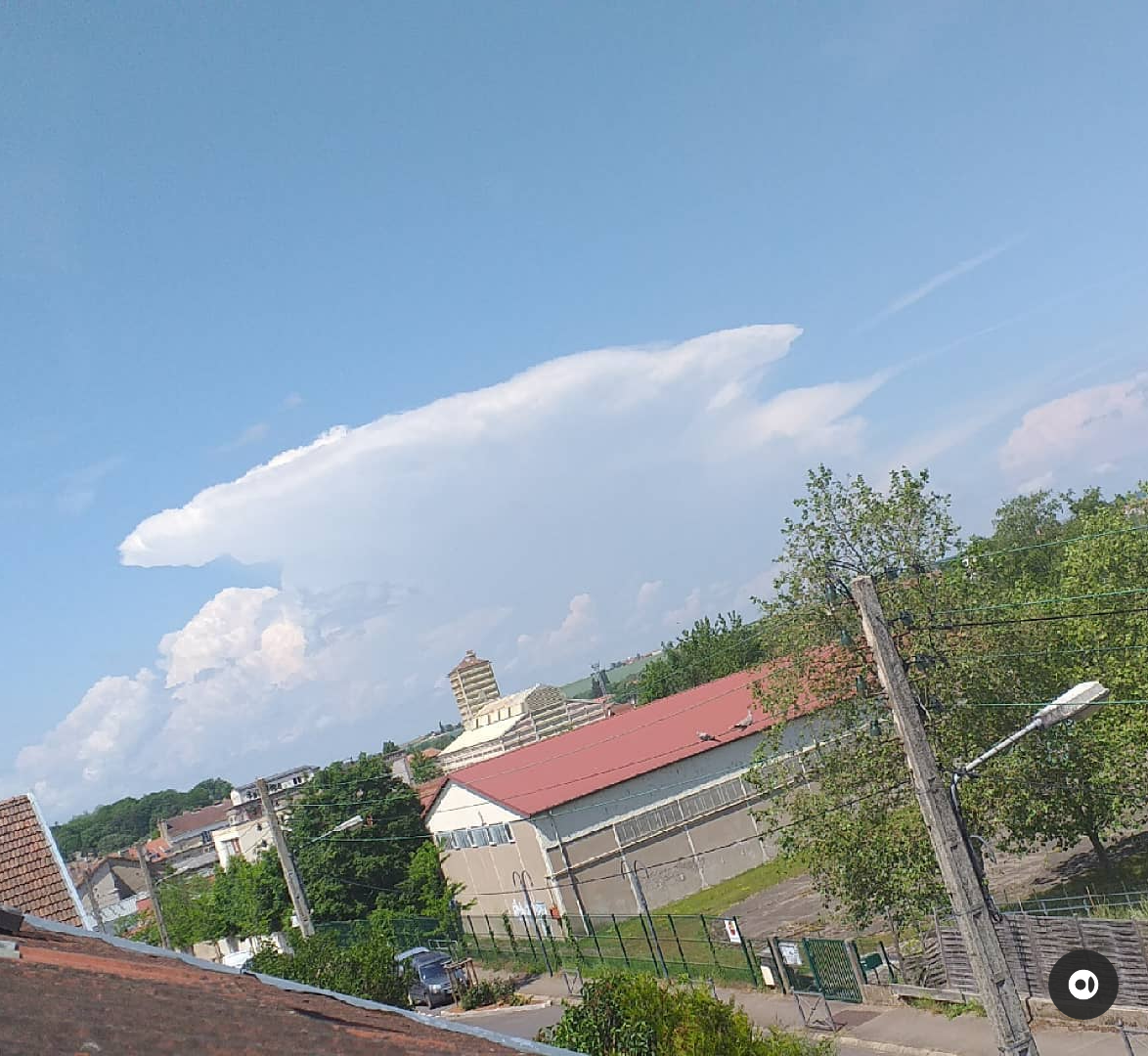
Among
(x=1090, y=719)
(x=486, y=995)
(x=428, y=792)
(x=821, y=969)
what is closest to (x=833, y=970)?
(x=821, y=969)

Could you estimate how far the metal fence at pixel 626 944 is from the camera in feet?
101

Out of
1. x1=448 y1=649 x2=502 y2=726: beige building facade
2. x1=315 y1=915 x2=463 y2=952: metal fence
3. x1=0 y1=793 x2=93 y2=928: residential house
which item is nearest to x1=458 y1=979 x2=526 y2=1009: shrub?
x1=315 y1=915 x2=463 y2=952: metal fence

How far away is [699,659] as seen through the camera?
8775cm

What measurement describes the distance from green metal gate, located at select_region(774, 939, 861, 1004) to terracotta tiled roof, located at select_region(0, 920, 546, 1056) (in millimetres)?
19728

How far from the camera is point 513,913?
4466cm

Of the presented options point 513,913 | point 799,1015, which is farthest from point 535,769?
point 799,1015

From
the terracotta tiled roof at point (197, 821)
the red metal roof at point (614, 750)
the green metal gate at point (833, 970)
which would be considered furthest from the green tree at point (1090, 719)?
the terracotta tiled roof at point (197, 821)

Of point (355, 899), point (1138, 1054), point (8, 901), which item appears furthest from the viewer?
point (355, 899)

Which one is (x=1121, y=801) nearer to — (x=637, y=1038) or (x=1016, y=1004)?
(x=1016, y=1004)

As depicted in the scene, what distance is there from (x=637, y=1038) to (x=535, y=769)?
32.6m

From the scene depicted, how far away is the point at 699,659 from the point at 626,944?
52063mm

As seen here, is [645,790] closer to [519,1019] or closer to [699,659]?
[519,1019]

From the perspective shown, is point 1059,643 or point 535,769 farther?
point 535,769

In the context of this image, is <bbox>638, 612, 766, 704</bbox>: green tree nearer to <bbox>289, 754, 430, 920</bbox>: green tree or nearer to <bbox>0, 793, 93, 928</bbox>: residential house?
<bbox>289, 754, 430, 920</bbox>: green tree
